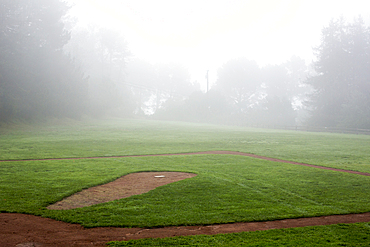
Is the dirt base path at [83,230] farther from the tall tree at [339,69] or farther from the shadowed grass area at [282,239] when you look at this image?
the tall tree at [339,69]

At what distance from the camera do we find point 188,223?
22.7 ft

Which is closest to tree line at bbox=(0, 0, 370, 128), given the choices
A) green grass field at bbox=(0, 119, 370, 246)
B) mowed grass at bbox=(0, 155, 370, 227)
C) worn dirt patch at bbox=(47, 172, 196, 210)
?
green grass field at bbox=(0, 119, 370, 246)

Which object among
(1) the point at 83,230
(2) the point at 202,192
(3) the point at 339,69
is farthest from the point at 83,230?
(3) the point at 339,69

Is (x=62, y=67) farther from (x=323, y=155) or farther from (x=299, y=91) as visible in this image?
(x=299, y=91)

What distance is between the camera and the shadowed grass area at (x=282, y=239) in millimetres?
5820

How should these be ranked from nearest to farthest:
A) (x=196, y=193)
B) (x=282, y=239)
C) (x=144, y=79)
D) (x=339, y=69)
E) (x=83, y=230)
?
(x=282, y=239), (x=83, y=230), (x=196, y=193), (x=339, y=69), (x=144, y=79)

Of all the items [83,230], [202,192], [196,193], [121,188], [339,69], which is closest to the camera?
[83,230]

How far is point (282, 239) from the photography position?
19.9 feet

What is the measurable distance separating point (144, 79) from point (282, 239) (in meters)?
101

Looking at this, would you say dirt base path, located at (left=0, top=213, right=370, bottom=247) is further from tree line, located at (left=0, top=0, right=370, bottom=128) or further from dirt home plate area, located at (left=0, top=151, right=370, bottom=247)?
tree line, located at (left=0, top=0, right=370, bottom=128)

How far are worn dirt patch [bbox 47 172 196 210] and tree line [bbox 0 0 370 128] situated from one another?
28.9m

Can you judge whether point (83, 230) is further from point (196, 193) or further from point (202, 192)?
point (202, 192)

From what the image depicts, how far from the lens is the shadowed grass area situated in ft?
19.1

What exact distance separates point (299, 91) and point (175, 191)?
88875 millimetres
